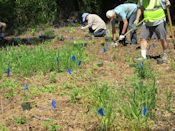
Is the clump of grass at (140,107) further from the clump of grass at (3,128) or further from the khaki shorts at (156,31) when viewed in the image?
the khaki shorts at (156,31)

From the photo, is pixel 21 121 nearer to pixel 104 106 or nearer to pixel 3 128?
pixel 3 128

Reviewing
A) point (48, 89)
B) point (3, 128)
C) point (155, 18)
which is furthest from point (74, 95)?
point (155, 18)

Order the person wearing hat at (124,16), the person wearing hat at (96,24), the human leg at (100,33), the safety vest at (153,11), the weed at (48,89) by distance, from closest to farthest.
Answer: the weed at (48,89) < the safety vest at (153,11) < the person wearing hat at (124,16) < the person wearing hat at (96,24) < the human leg at (100,33)

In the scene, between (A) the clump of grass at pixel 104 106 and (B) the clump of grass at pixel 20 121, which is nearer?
(A) the clump of grass at pixel 104 106

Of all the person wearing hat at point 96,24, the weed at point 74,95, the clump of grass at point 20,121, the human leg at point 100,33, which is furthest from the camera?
the human leg at point 100,33

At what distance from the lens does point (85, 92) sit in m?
5.11

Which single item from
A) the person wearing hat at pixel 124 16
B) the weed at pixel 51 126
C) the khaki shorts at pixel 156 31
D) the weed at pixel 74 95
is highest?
the person wearing hat at pixel 124 16

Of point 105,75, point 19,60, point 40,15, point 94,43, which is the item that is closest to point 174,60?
point 105,75

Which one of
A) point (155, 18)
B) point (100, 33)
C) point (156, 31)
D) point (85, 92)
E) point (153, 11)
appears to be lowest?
point (85, 92)

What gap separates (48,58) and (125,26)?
8.91 feet

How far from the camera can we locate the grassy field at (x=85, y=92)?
13.4ft

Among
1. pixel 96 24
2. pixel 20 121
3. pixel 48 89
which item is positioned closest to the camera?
pixel 20 121

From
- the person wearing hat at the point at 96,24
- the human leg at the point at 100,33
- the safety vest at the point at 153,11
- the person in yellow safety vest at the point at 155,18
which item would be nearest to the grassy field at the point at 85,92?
the person in yellow safety vest at the point at 155,18

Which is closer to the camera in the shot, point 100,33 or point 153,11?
point 153,11
